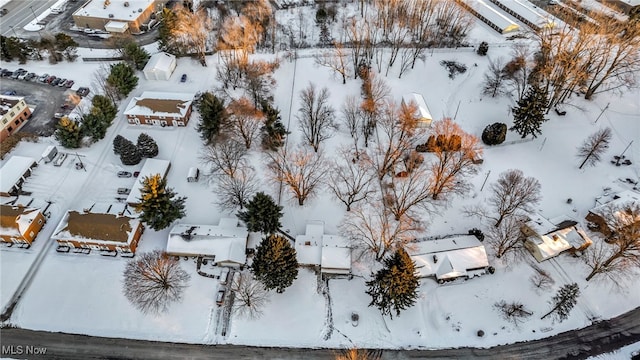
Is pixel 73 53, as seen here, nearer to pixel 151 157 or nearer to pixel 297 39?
pixel 151 157

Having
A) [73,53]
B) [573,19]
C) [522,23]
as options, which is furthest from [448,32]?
[73,53]

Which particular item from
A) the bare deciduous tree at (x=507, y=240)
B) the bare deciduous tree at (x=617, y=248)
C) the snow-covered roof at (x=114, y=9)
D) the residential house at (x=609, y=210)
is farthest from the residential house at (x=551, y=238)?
the snow-covered roof at (x=114, y=9)

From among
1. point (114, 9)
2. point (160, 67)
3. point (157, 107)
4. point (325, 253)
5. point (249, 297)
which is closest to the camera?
point (249, 297)

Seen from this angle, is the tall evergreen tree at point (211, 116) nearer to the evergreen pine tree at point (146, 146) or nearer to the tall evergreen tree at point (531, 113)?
the evergreen pine tree at point (146, 146)

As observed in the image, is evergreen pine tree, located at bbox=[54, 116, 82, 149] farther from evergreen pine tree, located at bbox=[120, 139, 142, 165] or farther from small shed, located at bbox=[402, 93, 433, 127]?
small shed, located at bbox=[402, 93, 433, 127]

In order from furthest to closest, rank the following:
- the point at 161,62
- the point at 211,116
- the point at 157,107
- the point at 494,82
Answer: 1. the point at 161,62
2. the point at 494,82
3. the point at 157,107
4. the point at 211,116

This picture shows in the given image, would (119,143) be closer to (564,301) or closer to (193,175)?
(193,175)

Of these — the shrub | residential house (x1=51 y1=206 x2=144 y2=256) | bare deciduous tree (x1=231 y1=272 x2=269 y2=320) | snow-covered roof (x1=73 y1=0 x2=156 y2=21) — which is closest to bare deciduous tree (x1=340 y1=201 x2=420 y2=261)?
bare deciduous tree (x1=231 y1=272 x2=269 y2=320)

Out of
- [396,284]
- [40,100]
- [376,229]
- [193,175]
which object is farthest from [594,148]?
[40,100]
